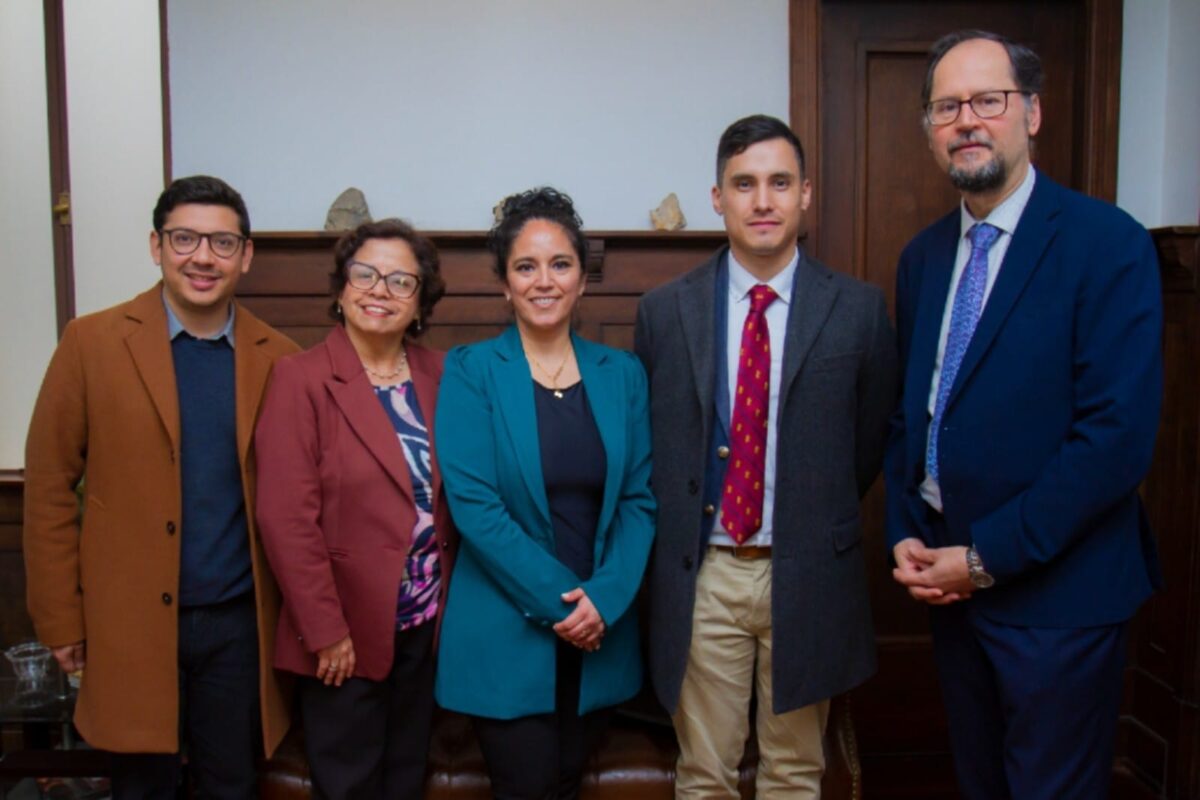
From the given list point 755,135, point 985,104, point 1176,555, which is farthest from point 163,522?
point 1176,555

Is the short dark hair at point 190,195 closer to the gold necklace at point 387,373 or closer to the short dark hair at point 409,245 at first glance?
the short dark hair at point 409,245

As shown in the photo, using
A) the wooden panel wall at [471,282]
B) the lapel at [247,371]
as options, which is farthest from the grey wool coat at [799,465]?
the wooden panel wall at [471,282]

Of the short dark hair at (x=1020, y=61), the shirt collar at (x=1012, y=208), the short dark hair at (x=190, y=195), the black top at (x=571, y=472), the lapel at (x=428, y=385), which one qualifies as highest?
the short dark hair at (x=1020, y=61)

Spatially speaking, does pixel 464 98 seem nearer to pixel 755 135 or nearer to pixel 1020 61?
pixel 755 135

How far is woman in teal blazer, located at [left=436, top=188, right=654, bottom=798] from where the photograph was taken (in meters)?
1.97

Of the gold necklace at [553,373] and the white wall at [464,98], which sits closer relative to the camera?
the gold necklace at [553,373]

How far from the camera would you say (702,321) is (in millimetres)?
2062

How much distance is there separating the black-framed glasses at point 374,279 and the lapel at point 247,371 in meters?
0.24

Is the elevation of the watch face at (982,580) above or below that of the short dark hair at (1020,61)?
below

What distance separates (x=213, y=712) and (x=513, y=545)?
73 centimetres

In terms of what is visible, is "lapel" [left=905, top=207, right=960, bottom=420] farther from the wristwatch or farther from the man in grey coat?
the wristwatch

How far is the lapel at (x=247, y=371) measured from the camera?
6.65 ft

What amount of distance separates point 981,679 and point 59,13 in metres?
3.37

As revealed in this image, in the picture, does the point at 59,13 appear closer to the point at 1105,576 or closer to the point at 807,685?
the point at 807,685
